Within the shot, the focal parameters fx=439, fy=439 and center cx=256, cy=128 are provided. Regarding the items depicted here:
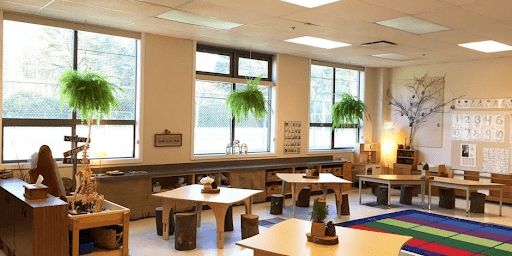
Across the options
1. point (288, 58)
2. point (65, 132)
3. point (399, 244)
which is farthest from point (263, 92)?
point (399, 244)

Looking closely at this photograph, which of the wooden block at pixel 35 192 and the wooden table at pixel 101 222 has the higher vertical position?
the wooden block at pixel 35 192

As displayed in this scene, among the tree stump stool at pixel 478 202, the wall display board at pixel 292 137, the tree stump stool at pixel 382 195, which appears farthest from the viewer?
the wall display board at pixel 292 137

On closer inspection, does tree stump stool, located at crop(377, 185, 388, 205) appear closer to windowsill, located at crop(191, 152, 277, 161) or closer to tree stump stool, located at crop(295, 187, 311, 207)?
tree stump stool, located at crop(295, 187, 311, 207)

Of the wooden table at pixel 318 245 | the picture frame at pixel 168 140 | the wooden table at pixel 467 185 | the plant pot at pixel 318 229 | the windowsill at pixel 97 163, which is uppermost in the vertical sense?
the picture frame at pixel 168 140

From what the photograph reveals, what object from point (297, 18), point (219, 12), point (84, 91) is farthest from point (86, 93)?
point (297, 18)

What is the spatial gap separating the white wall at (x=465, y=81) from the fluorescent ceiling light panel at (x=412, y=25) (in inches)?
130

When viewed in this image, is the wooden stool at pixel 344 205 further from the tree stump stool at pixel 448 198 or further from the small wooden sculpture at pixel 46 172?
the small wooden sculpture at pixel 46 172

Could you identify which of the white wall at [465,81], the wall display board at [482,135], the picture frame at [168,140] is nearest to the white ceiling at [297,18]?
the white wall at [465,81]

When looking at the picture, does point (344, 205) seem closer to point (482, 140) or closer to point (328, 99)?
point (328, 99)

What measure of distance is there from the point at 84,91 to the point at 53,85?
888 millimetres

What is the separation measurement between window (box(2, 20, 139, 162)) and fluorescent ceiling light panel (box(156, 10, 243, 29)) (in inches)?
54.4

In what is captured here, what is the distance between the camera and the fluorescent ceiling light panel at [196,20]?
598 cm

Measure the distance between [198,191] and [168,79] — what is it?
2.48 m

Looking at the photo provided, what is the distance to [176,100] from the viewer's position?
7754 millimetres
